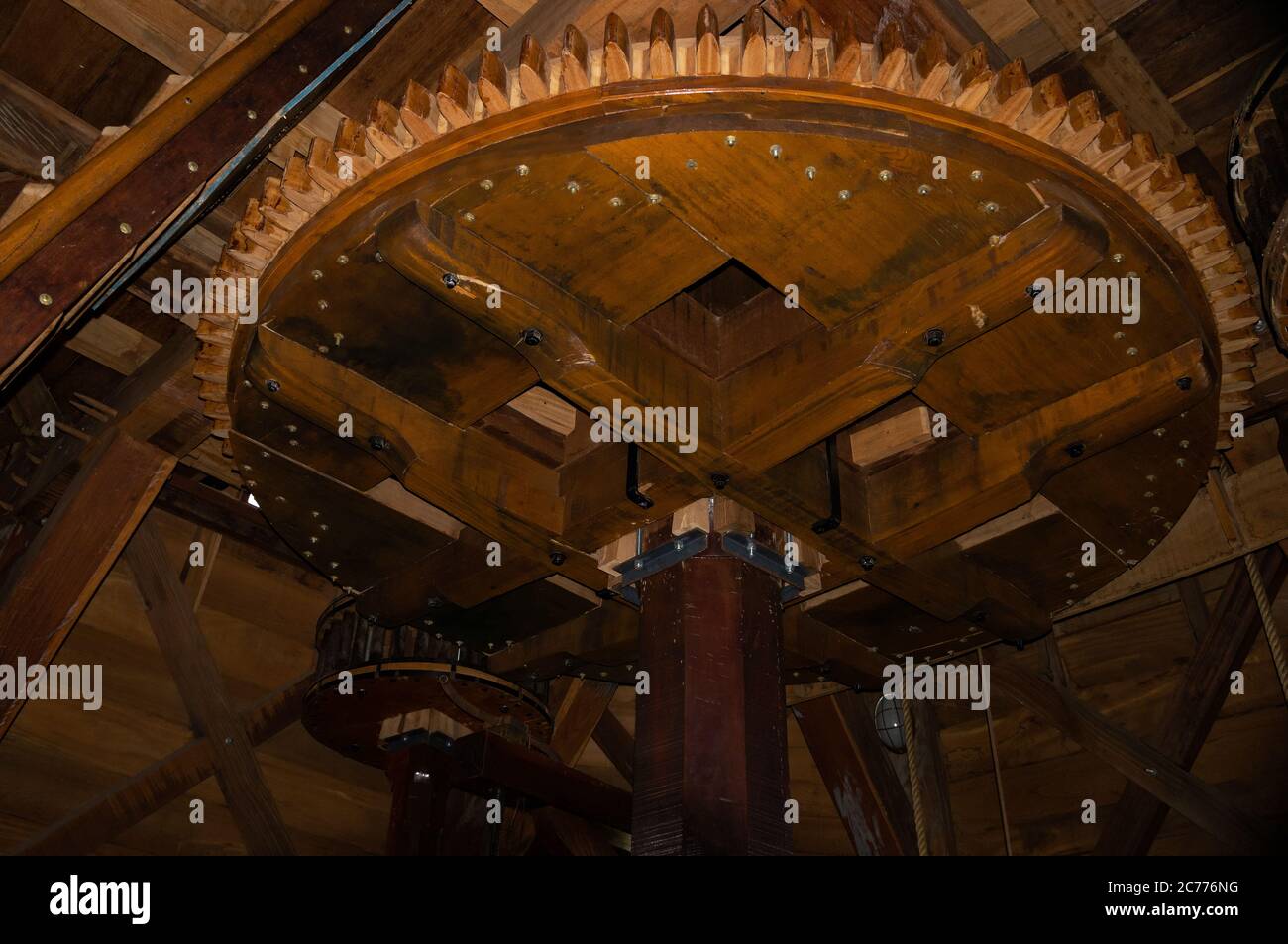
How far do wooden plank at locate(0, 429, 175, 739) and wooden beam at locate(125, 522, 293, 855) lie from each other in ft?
3.40

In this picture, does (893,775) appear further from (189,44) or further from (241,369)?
(189,44)

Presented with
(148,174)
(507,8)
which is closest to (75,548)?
(148,174)

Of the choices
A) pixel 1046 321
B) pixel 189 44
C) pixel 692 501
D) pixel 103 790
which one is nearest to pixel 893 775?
pixel 692 501

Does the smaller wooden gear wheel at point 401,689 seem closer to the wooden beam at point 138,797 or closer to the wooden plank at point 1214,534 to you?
the wooden beam at point 138,797

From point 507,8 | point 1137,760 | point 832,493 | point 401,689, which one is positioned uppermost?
point 507,8

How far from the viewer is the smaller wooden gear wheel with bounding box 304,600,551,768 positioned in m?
5.81

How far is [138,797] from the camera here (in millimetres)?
6227

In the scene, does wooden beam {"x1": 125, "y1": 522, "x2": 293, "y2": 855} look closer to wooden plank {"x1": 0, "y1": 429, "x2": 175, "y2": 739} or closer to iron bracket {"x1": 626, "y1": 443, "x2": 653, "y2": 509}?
wooden plank {"x1": 0, "y1": 429, "x2": 175, "y2": 739}

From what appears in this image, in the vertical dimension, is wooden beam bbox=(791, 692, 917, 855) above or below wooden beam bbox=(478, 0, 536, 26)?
below

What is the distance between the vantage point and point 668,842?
3.74m

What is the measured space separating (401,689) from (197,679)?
129cm

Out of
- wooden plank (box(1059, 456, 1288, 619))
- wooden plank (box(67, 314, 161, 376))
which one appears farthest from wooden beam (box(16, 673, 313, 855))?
wooden plank (box(1059, 456, 1288, 619))

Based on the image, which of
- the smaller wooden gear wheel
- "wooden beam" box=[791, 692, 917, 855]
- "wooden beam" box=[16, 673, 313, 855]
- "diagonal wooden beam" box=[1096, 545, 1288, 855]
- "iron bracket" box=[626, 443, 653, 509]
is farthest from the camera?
"wooden beam" box=[791, 692, 917, 855]

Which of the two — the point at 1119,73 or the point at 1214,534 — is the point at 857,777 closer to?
the point at 1214,534
